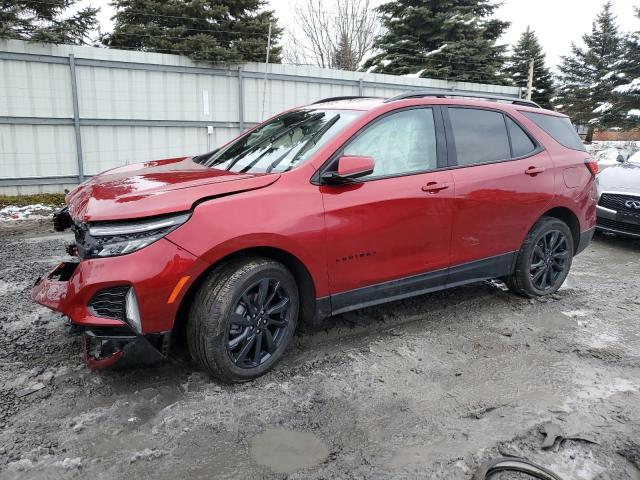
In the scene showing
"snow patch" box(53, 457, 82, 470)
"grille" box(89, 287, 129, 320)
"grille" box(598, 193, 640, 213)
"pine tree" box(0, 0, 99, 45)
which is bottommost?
"snow patch" box(53, 457, 82, 470)

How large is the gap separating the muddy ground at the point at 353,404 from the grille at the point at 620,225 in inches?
127

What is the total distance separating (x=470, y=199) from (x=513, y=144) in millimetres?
850

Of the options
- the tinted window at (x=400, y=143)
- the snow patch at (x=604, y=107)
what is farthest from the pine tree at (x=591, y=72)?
the tinted window at (x=400, y=143)

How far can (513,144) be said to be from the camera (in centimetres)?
436

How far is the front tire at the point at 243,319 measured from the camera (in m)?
2.90

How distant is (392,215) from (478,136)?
1.24 metres

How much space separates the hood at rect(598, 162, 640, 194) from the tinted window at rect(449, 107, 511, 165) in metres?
3.82

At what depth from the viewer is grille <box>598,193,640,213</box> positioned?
6934 mm

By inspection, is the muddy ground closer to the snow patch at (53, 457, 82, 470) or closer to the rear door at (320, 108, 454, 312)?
the snow patch at (53, 457, 82, 470)

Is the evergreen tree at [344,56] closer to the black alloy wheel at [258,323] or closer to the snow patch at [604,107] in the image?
the snow patch at [604,107]

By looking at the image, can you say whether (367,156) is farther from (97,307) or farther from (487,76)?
(487,76)

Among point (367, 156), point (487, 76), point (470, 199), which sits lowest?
point (470, 199)

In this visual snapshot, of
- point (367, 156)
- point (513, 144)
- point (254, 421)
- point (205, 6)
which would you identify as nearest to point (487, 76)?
point (205, 6)

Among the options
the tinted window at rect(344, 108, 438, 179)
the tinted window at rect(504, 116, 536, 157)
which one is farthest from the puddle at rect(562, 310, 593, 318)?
the tinted window at rect(344, 108, 438, 179)
